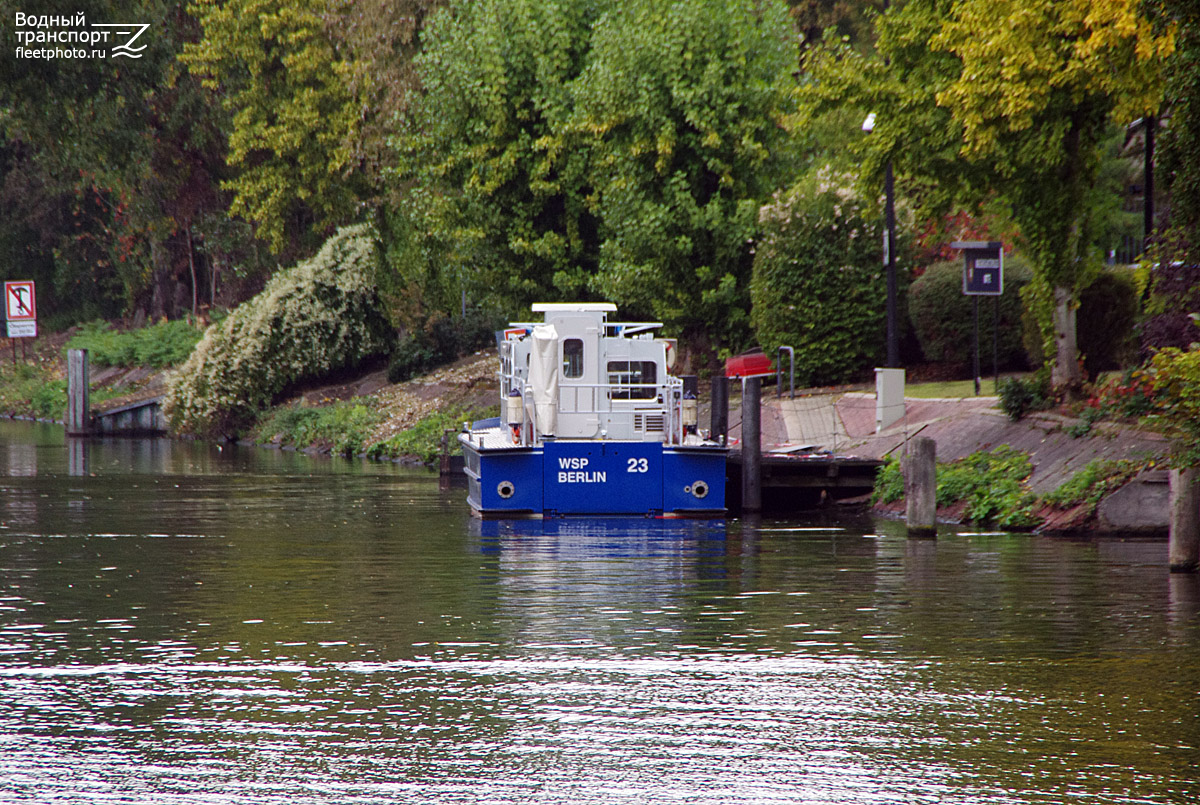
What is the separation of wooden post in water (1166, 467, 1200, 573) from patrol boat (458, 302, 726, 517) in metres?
9.78

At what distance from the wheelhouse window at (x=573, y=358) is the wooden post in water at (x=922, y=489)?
7943 mm

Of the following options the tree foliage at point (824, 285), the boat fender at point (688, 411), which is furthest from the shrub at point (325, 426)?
the boat fender at point (688, 411)

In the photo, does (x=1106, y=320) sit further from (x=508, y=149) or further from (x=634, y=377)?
(x=508, y=149)

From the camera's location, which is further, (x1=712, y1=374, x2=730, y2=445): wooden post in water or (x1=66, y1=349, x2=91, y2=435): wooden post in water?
(x1=66, y1=349, x2=91, y2=435): wooden post in water

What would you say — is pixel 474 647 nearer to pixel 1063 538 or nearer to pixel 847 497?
pixel 1063 538

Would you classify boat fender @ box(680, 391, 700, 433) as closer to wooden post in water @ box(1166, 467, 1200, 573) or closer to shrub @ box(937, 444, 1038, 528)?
shrub @ box(937, 444, 1038, 528)

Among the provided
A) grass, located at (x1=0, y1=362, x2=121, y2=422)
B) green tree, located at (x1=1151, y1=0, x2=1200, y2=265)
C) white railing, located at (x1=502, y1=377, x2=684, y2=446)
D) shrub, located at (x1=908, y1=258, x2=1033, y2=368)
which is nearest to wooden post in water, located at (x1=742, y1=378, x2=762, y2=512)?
white railing, located at (x1=502, y1=377, x2=684, y2=446)

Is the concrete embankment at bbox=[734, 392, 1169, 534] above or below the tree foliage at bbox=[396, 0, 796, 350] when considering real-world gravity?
below

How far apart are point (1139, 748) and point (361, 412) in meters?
38.2

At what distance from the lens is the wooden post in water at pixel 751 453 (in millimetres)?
28969

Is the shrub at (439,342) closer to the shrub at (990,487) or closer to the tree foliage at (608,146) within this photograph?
the tree foliage at (608,146)

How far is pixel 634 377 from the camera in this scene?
30578mm

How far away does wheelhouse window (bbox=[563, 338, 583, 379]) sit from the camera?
30484 mm

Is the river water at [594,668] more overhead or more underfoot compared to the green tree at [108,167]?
more underfoot
